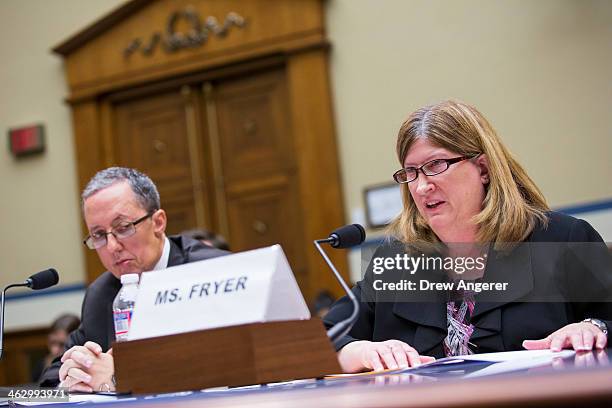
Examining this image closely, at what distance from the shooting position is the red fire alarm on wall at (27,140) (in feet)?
23.1

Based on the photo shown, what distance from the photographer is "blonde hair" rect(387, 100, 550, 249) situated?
2.08m

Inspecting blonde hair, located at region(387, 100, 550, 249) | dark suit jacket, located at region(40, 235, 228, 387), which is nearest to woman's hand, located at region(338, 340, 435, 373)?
blonde hair, located at region(387, 100, 550, 249)

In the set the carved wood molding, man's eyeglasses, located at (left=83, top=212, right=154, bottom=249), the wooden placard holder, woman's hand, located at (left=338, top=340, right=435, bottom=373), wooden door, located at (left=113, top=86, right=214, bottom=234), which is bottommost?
woman's hand, located at (left=338, top=340, right=435, bottom=373)

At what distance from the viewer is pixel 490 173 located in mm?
2160

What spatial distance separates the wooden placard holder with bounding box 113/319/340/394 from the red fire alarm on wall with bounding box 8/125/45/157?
19.5 feet

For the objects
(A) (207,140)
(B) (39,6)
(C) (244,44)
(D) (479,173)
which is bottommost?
(D) (479,173)

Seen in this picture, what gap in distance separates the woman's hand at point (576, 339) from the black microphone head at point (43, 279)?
1.22 meters

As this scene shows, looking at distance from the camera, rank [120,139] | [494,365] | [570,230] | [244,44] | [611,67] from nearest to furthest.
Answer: [494,365] → [570,230] → [611,67] → [244,44] → [120,139]

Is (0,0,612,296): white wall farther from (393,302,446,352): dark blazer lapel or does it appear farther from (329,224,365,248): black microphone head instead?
(329,224,365,248): black microphone head

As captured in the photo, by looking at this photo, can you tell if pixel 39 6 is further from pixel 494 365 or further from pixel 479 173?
pixel 494 365

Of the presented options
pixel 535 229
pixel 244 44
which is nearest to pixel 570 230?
pixel 535 229

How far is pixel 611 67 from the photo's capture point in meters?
5.40

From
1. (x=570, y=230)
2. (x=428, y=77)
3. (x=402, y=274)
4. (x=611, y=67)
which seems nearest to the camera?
(x=570, y=230)

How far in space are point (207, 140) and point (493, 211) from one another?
189 inches
